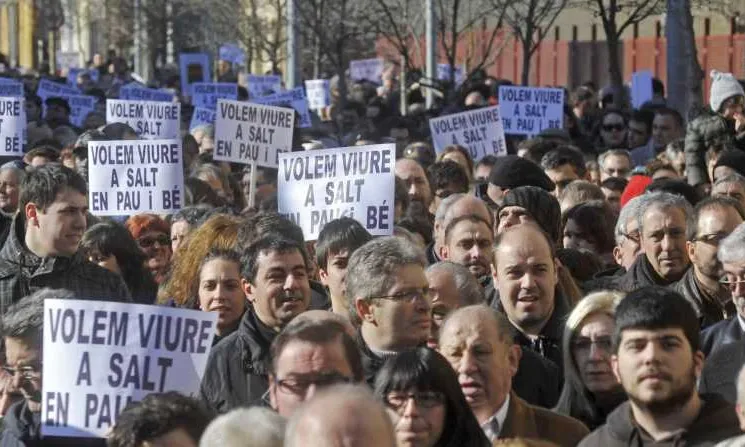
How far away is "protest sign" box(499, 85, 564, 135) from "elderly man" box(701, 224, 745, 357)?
13.0 metres

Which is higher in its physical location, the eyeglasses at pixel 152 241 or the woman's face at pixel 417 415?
the eyeglasses at pixel 152 241

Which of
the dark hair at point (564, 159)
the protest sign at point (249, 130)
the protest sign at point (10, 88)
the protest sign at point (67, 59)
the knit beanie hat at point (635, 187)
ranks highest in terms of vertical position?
the protest sign at point (67, 59)

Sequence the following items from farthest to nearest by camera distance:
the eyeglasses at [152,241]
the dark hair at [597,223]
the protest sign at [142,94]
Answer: the protest sign at [142,94] < the eyeglasses at [152,241] < the dark hair at [597,223]

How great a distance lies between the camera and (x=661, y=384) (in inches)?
270

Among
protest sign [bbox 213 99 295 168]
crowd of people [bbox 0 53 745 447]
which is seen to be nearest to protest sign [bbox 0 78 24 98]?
protest sign [bbox 213 99 295 168]

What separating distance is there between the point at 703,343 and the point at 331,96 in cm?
2704

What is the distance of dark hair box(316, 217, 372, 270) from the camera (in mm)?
9812

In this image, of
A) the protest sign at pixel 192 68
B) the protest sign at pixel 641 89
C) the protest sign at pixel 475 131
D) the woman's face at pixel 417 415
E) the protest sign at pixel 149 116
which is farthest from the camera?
the protest sign at pixel 192 68

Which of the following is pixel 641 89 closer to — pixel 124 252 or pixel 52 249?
pixel 124 252

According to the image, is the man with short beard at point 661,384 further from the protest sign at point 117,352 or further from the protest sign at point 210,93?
the protest sign at point 210,93

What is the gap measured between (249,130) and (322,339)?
10102mm

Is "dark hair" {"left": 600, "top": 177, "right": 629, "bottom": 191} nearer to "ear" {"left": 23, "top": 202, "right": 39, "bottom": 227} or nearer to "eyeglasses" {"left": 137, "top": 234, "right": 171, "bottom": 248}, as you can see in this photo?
"eyeglasses" {"left": 137, "top": 234, "right": 171, "bottom": 248}

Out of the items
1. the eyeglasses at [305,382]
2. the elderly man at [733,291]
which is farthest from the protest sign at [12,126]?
the eyeglasses at [305,382]

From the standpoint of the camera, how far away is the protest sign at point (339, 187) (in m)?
12.2
